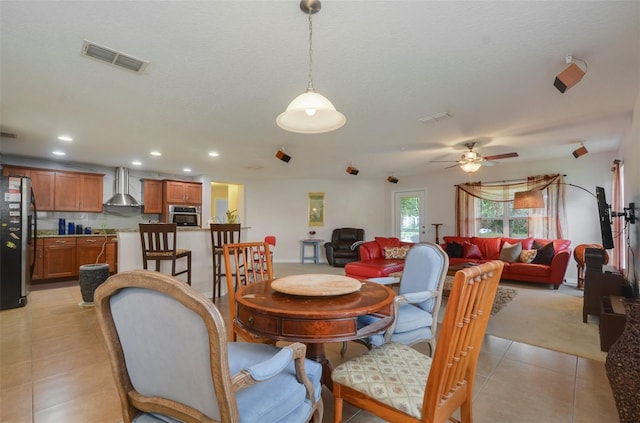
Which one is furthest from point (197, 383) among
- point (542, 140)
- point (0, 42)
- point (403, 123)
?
point (542, 140)

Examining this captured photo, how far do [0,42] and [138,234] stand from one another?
2.46m

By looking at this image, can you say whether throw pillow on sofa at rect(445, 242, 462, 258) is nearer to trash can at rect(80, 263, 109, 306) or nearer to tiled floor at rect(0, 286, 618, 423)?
tiled floor at rect(0, 286, 618, 423)

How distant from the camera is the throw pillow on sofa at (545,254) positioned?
534cm

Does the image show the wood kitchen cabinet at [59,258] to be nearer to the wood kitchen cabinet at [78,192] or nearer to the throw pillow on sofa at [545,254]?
the wood kitchen cabinet at [78,192]

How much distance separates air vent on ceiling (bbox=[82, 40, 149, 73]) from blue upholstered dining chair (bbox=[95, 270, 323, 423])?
2033 millimetres

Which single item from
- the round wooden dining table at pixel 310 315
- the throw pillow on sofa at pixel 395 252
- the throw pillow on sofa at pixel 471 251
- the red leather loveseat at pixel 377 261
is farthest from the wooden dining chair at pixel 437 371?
the throw pillow on sofa at pixel 471 251

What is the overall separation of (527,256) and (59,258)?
866cm

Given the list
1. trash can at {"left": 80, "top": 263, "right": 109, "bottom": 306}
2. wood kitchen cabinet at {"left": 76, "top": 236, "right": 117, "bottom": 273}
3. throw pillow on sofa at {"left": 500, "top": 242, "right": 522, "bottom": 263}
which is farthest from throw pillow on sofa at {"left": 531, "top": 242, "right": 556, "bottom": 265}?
wood kitchen cabinet at {"left": 76, "top": 236, "right": 117, "bottom": 273}

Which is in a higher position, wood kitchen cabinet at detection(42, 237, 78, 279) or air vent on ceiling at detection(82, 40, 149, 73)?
air vent on ceiling at detection(82, 40, 149, 73)

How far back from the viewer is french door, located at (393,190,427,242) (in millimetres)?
8023

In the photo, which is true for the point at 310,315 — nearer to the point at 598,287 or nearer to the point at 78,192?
the point at 598,287

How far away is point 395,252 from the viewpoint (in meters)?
5.82

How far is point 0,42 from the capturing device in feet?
6.77

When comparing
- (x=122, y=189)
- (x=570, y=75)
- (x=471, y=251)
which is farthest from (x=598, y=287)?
(x=122, y=189)
